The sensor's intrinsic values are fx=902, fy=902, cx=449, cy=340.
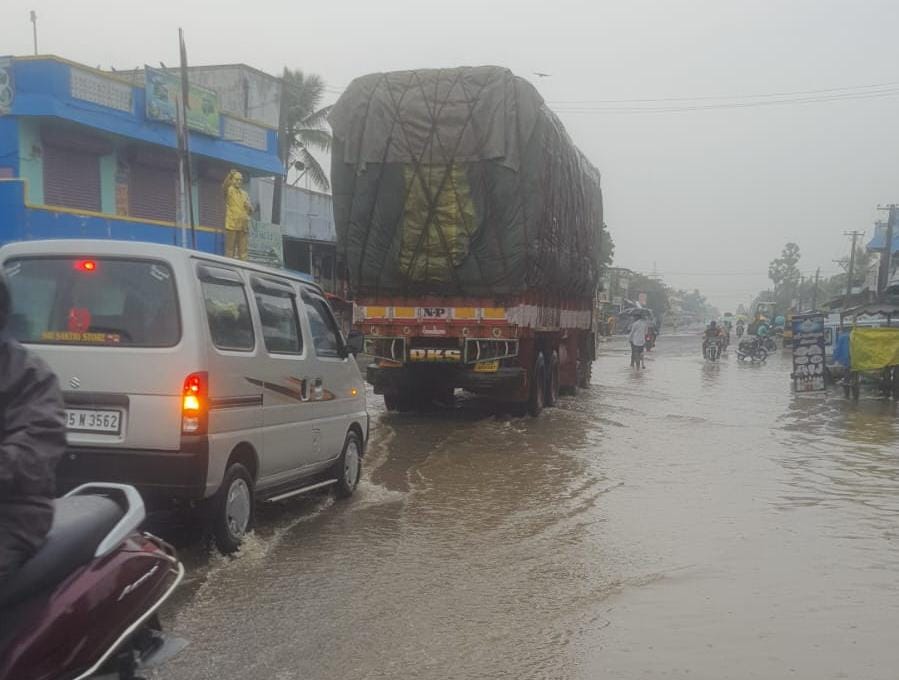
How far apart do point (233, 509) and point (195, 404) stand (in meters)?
0.85

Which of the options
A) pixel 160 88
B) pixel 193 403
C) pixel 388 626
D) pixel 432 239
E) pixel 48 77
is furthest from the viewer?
pixel 160 88

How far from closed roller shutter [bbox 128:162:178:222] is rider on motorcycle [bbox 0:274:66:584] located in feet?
66.8

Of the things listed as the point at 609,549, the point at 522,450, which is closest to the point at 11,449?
the point at 609,549

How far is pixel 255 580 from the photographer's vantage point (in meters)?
5.06

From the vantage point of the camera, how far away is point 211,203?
25.3m

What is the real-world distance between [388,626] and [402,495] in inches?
134

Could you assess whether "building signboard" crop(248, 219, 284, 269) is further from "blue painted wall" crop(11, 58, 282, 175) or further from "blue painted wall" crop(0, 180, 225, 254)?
"blue painted wall" crop(0, 180, 225, 254)

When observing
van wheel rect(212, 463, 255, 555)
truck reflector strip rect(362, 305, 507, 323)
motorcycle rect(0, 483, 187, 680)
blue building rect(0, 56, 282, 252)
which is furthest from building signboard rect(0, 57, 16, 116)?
motorcycle rect(0, 483, 187, 680)

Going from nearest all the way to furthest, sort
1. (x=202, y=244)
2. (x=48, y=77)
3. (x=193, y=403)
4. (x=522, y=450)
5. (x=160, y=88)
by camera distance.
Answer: (x=193, y=403), (x=522, y=450), (x=48, y=77), (x=160, y=88), (x=202, y=244)

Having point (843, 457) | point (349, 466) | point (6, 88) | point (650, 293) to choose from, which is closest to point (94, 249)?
point (349, 466)

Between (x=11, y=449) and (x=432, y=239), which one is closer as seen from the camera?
(x=11, y=449)

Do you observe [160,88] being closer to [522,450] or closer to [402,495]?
[522,450]

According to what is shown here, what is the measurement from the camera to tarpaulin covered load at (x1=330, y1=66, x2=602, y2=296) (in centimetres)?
1180

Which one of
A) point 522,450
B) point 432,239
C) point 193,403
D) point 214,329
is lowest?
point 522,450
